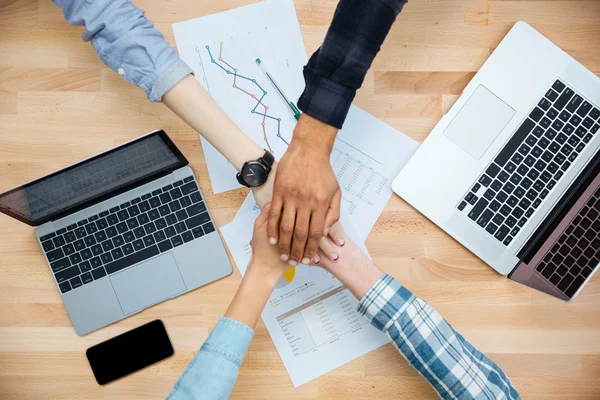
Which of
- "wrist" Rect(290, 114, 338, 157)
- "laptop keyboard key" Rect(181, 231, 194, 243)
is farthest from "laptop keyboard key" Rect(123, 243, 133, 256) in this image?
"wrist" Rect(290, 114, 338, 157)

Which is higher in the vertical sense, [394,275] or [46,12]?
[46,12]

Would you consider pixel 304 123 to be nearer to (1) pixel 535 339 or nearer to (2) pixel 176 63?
(2) pixel 176 63

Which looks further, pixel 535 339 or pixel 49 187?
pixel 535 339

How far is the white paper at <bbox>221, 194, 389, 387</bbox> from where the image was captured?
1.07 metres

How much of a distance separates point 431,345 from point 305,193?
389mm

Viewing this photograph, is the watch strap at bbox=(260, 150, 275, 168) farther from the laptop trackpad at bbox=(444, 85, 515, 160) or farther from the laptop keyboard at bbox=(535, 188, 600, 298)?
the laptop keyboard at bbox=(535, 188, 600, 298)

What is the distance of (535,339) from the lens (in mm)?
1076

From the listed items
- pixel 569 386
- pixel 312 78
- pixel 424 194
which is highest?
pixel 312 78

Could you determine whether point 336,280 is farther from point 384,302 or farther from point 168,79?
point 168,79

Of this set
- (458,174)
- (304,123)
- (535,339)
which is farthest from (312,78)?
(535,339)

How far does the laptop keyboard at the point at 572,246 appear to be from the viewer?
1039mm

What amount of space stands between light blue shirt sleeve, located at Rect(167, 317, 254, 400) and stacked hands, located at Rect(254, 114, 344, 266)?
0.58 feet

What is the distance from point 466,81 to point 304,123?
1.34 feet

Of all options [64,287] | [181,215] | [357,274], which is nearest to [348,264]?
[357,274]
